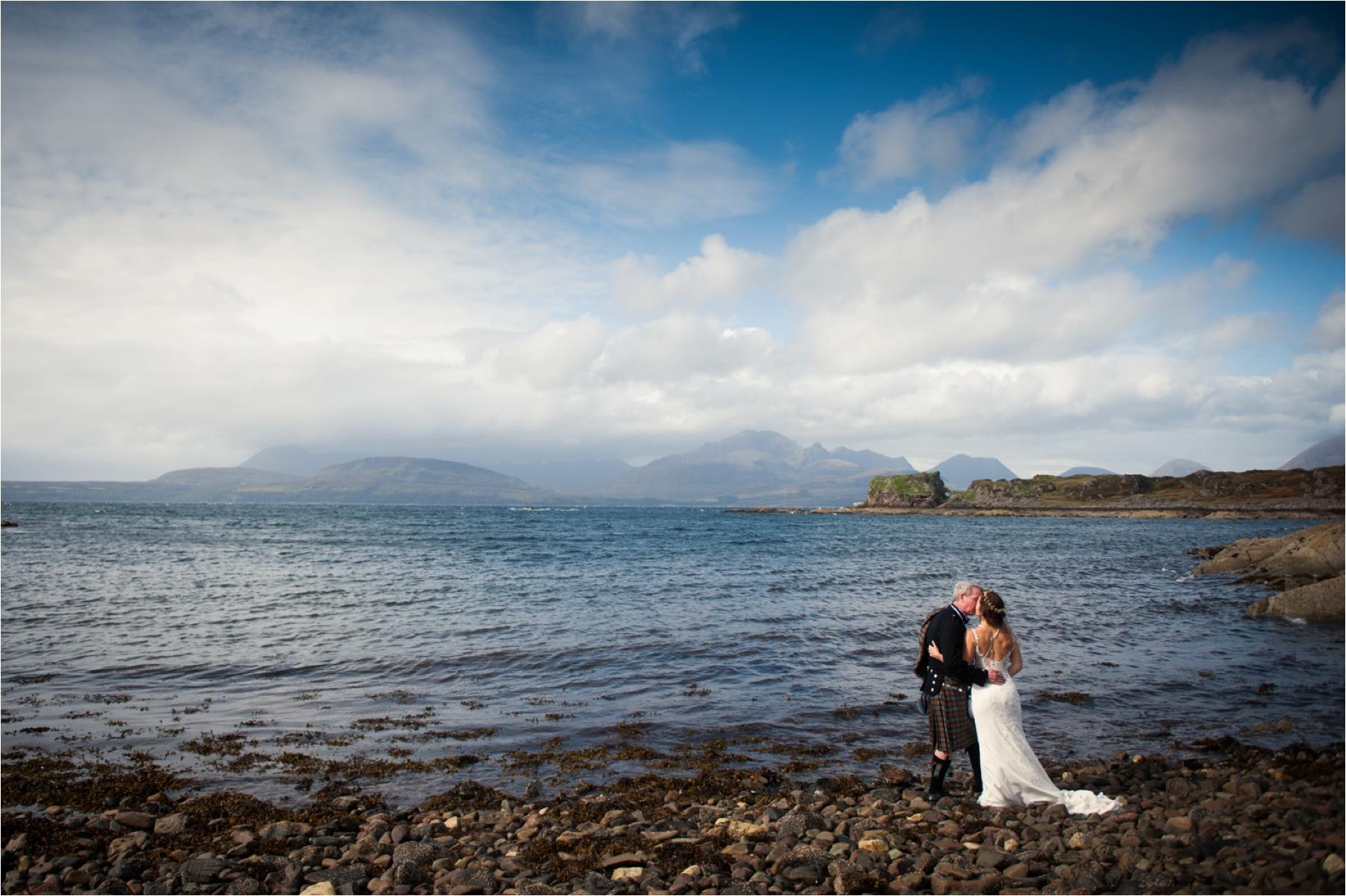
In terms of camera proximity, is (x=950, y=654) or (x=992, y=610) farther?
(x=950, y=654)

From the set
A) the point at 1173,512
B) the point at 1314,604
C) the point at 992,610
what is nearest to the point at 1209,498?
the point at 1173,512

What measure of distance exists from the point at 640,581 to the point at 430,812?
101ft

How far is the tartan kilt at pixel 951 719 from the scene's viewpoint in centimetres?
1082

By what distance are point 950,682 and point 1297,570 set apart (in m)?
40.7

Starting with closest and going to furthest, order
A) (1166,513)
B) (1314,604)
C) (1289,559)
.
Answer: (1314,604)
(1289,559)
(1166,513)

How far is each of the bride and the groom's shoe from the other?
0.58 meters

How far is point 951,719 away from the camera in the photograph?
426 inches

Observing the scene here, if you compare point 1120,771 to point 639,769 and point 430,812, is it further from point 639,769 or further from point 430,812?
point 430,812

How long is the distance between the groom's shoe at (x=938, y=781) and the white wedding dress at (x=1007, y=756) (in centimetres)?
59

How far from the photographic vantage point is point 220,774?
41.0 ft

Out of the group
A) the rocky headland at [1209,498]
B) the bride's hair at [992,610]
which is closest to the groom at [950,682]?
the bride's hair at [992,610]

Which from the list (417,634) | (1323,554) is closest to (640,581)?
(417,634)

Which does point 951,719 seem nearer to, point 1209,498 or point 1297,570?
point 1297,570

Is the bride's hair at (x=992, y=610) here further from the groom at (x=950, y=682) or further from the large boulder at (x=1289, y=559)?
the large boulder at (x=1289, y=559)
